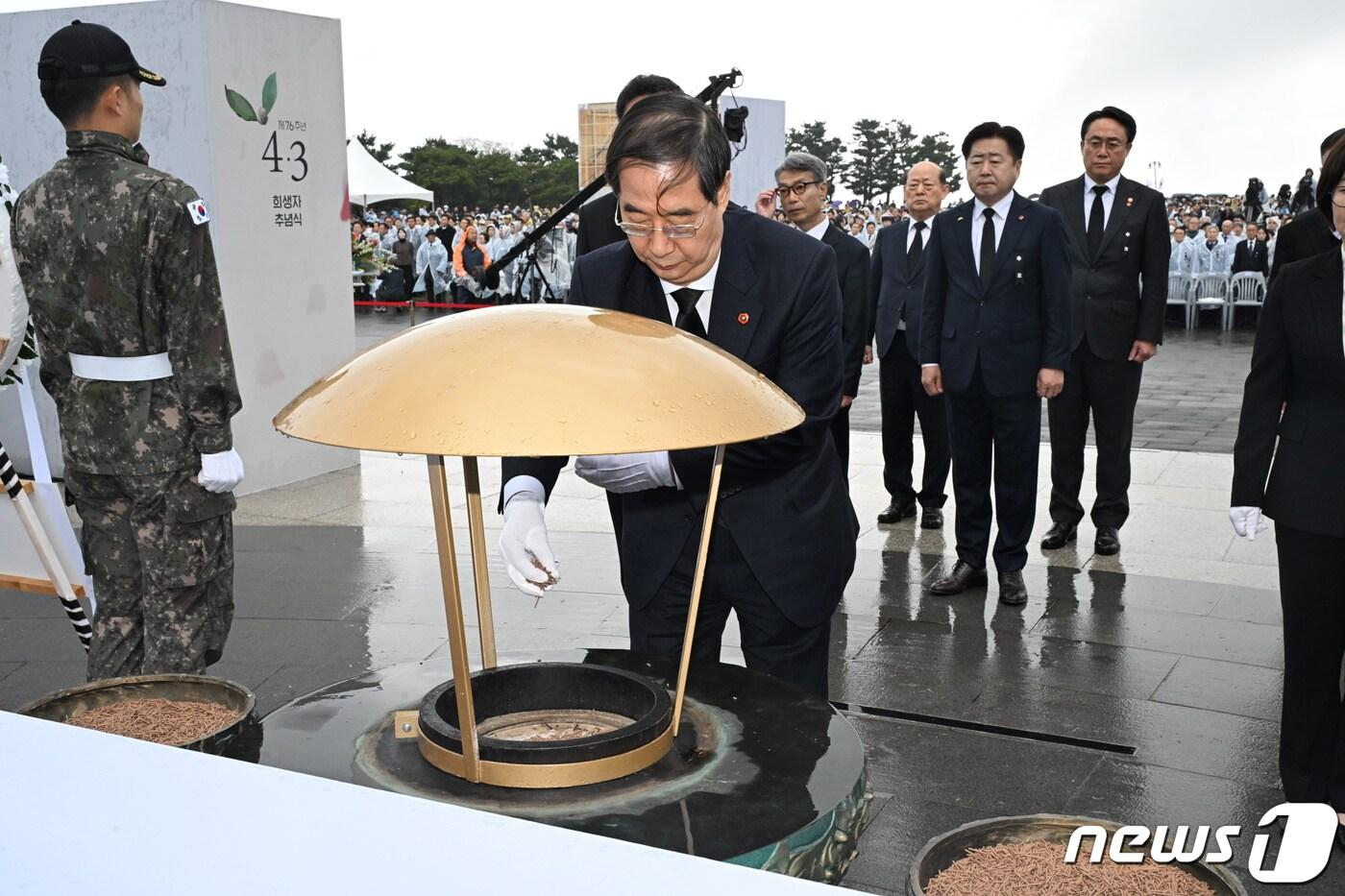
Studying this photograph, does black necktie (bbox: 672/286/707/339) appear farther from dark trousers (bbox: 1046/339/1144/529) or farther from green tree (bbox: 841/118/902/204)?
green tree (bbox: 841/118/902/204)

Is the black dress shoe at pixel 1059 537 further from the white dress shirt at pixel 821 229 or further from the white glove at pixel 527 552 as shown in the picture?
the white glove at pixel 527 552

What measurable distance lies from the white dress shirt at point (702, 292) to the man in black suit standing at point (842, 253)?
387cm

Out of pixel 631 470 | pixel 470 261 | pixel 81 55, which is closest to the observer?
pixel 631 470

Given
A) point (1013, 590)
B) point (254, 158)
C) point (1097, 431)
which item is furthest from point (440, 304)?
point (1013, 590)

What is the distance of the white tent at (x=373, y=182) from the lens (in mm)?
32406

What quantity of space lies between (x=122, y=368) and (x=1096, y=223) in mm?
5090

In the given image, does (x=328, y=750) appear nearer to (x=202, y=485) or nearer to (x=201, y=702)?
(x=201, y=702)

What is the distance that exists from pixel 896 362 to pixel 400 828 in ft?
23.0

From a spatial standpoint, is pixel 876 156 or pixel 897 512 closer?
pixel 897 512

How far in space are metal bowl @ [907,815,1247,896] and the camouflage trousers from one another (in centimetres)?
261

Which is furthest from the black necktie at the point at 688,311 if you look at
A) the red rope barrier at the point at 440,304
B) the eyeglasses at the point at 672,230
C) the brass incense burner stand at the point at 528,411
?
the red rope barrier at the point at 440,304

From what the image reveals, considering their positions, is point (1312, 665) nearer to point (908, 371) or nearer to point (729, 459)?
point (729, 459)

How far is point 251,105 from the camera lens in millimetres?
8156

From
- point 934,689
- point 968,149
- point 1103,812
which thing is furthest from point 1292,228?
point 1103,812
